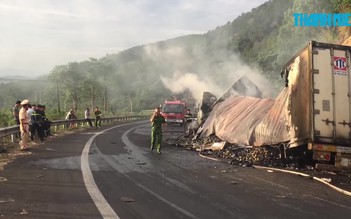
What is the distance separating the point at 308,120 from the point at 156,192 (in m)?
4.41

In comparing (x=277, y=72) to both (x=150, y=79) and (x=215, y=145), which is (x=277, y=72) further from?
(x=150, y=79)

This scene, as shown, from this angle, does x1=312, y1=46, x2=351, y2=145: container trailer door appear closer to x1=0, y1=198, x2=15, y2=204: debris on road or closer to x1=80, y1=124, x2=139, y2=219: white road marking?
x1=80, y1=124, x2=139, y2=219: white road marking

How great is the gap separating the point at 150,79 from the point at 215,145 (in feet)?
527

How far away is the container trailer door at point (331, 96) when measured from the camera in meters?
9.26

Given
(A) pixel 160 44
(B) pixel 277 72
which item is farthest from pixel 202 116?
(A) pixel 160 44

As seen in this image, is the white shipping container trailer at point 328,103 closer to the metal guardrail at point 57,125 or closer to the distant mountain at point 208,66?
the metal guardrail at point 57,125

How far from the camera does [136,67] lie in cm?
19038

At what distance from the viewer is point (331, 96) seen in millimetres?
9336

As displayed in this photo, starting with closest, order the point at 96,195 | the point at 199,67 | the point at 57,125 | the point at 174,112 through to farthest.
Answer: the point at 96,195 → the point at 57,125 → the point at 174,112 → the point at 199,67

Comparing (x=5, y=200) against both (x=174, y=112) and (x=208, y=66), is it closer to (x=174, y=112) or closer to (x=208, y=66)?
(x=174, y=112)

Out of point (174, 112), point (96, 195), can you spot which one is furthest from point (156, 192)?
point (174, 112)

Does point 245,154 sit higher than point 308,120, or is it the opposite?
point 308,120


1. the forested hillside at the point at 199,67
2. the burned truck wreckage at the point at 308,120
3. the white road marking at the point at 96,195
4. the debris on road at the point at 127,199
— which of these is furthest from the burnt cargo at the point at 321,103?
the forested hillside at the point at 199,67

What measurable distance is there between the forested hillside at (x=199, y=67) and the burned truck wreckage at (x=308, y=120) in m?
13.1
